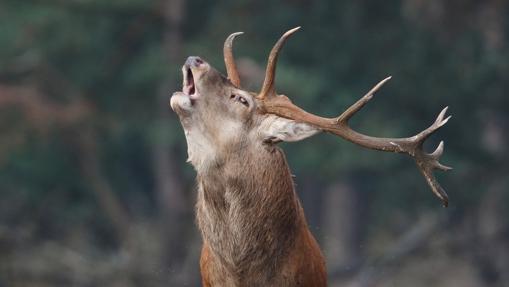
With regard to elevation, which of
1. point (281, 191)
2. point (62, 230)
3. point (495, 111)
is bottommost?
point (281, 191)

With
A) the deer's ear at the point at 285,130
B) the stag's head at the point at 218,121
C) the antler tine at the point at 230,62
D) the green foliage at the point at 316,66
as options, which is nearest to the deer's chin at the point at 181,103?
the stag's head at the point at 218,121

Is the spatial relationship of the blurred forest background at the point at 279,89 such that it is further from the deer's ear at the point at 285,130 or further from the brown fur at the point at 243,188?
the deer's ear at the point at 285,130

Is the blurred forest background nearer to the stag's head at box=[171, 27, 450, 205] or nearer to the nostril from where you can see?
the stag's head at box=[171, 27, 450, 205]

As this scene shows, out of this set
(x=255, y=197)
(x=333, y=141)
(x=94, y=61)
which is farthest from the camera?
(x=94, y=61)

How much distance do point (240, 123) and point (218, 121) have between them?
123mm

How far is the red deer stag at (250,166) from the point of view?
309 inches

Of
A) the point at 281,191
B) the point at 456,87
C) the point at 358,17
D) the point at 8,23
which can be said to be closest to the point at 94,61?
the point at 8,23

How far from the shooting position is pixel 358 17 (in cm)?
2580

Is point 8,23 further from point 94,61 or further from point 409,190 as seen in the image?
point 409,190

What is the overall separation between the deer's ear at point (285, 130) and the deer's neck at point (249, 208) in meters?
0.08

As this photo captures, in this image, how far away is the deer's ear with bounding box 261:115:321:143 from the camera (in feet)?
25.7

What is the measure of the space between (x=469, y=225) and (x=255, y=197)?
1804 centimetres

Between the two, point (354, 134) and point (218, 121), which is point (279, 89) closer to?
point (354, 134)

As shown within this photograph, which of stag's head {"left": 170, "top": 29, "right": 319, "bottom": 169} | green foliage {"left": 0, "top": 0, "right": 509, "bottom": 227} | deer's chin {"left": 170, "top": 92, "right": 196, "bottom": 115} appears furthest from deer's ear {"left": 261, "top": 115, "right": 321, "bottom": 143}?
green foliage {"left": 0, "top": 0, "right": 509, "bottom": 227}
